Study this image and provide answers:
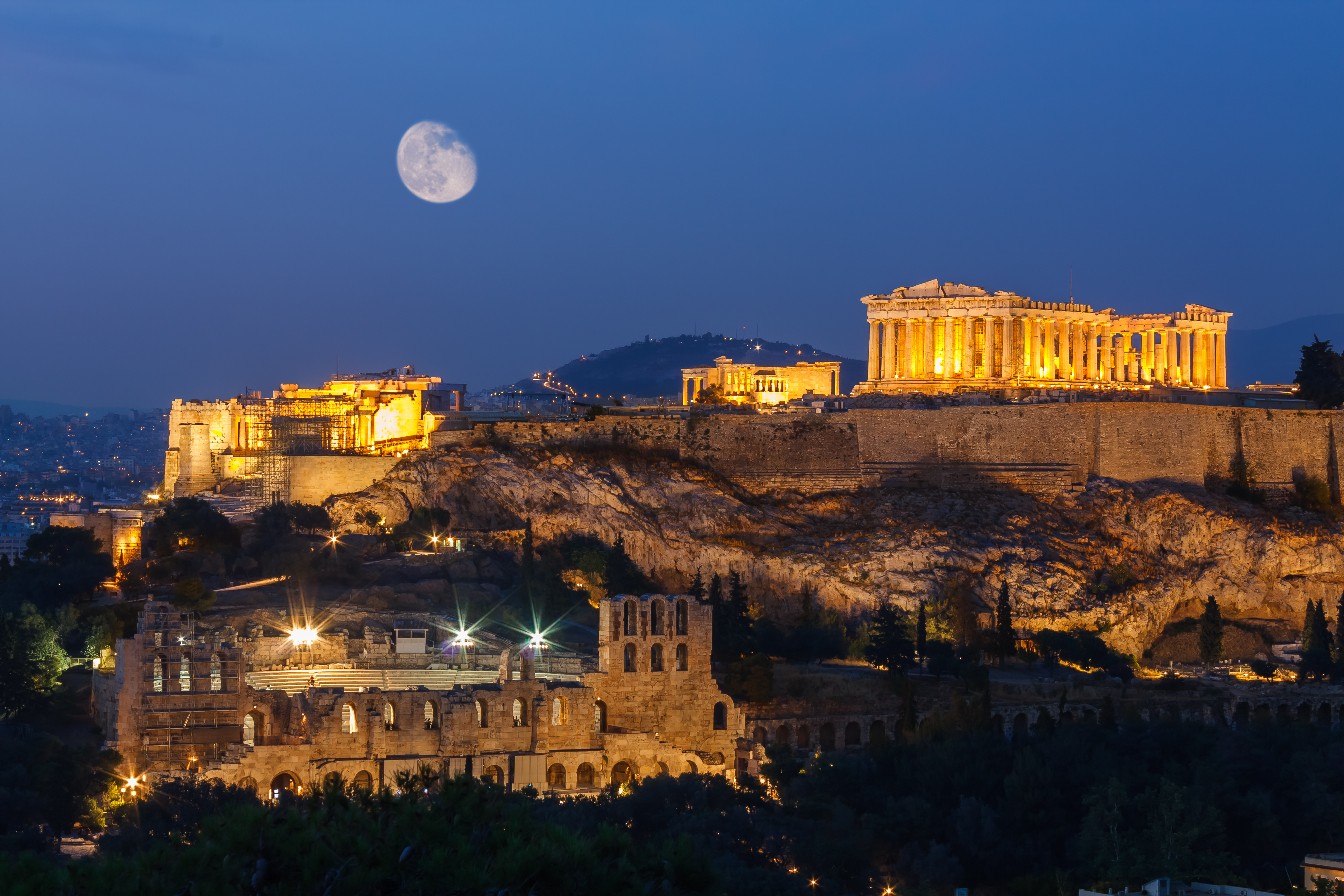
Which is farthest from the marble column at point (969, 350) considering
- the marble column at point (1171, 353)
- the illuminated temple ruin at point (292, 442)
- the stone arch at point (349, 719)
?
the stone arch at point (349, 719)

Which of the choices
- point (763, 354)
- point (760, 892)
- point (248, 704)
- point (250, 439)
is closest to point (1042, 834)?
point (760, 892)

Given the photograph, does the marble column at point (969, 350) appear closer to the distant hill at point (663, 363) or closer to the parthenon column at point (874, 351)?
the parthenon column at point (874, 351)

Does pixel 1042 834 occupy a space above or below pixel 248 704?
below

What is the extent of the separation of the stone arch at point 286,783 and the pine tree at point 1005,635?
2261 centimetres

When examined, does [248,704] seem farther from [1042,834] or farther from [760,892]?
[1042,834]

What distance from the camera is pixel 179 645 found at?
41375 millimetres

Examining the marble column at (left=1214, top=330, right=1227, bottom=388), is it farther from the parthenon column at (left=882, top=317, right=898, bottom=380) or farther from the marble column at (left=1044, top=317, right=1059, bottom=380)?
the parthenon column at (left=882, top=317, right=898, bottom=380)

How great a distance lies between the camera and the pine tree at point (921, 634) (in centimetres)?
5284

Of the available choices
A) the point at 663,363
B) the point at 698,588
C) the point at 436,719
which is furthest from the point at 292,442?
the point at 663,363

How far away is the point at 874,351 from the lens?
83.1 meters

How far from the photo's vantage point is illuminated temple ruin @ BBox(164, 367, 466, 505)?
66438 mm

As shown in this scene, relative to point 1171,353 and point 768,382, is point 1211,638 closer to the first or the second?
point 1171,353

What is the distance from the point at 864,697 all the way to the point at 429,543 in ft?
55.5

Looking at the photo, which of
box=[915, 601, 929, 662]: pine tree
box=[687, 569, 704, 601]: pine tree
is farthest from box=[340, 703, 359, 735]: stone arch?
box=[915, 601, 929, 662]: pine tree
